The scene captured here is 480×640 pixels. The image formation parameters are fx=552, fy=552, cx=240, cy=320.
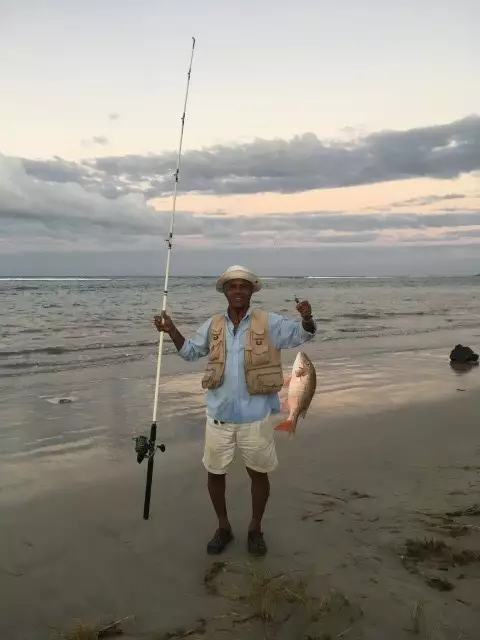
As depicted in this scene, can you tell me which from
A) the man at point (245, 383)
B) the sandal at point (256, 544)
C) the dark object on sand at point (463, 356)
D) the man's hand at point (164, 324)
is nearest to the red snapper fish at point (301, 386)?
the man at point (245, 383)

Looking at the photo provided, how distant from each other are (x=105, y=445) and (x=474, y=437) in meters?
5.13

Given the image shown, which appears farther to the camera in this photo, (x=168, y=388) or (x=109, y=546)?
(x=168, y=388)

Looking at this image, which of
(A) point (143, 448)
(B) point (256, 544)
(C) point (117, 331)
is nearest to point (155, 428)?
(A) point (143, 448)

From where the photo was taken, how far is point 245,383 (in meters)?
4.48

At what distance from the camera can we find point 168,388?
37.0 feet

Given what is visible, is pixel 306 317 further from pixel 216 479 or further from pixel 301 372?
pixel 216 479

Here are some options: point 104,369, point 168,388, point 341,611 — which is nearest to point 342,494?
point 341,611

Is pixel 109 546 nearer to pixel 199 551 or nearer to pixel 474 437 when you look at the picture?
pixel 199 551

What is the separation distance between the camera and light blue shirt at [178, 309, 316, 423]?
4.46 meters

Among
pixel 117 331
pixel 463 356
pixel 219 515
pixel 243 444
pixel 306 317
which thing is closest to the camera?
pixel 306 317

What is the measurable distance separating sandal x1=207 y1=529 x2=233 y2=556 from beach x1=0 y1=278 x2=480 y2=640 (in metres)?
0.08

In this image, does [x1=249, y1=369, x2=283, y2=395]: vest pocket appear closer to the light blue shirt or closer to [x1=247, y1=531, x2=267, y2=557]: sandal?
the light blue shirt

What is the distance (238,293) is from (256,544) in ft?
6.87

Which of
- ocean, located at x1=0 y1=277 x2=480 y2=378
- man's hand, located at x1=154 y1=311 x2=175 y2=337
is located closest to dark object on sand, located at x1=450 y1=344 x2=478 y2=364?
ocean, located at x1=0 y1=277 x2=480 y2=378
